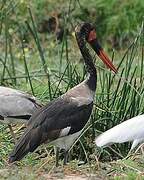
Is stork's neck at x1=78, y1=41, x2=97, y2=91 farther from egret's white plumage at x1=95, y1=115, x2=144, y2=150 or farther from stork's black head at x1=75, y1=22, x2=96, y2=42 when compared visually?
egret's white plumage at x1=95, y1=115, x2=144, y2=150

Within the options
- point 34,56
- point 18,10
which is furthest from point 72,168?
point 18,10

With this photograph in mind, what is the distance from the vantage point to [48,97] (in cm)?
770

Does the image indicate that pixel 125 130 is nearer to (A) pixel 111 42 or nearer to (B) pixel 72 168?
(B) pixel 72 168

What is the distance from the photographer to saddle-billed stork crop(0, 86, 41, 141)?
7.27m

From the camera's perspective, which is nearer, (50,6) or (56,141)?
(56,141)

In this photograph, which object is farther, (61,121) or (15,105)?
(15,105)

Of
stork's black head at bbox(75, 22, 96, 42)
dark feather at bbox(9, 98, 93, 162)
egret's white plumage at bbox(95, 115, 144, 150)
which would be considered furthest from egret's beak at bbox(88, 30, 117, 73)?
egret's white plumage at bbox(95, 115, 144, 150)

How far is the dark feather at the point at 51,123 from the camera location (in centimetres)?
630

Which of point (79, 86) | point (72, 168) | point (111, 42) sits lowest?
point (111, 42)

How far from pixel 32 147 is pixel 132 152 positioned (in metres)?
0.97

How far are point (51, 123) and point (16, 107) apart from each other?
0.96 m

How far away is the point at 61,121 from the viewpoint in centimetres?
649

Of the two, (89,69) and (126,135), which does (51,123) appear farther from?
(89,69)

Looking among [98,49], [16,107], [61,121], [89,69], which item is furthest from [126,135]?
[16,107]
